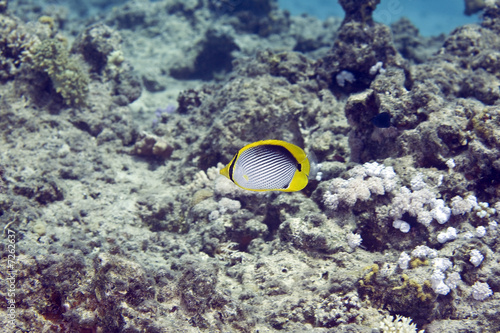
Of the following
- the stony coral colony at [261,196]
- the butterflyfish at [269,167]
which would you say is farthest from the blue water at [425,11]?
the butterflyfish at [269,167]

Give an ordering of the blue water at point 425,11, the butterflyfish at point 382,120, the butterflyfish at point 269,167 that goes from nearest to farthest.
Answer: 1. the butterflyfish at point 269,167
2. the butterflyfish at point 382,120
3. the blue water at point 425,11

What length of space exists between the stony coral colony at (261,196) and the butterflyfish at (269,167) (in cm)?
109

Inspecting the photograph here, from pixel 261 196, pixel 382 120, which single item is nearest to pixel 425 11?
pixel 382 120

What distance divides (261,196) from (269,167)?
229 cm

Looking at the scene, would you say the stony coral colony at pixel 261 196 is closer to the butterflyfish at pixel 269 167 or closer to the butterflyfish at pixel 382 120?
the butterflyfish at pixel 382 120

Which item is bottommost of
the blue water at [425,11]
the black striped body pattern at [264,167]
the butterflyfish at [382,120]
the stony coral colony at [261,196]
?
the stony coral colony at [261,196]

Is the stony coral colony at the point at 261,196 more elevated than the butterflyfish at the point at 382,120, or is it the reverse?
the butterflyfish at the point at 382,120

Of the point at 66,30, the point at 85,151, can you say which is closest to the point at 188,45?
the point at 66,30

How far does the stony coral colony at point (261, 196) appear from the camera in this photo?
8.68 ft

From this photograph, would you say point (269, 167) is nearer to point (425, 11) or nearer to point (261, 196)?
point (261, 196)

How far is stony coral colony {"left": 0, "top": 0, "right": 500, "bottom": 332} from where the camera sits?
8.68 feet

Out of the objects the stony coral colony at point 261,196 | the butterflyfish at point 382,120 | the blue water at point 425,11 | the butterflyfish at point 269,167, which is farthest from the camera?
the blue water at point 425,11

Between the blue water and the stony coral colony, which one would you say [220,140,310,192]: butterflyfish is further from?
the blue water

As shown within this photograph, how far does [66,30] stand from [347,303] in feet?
57.0
